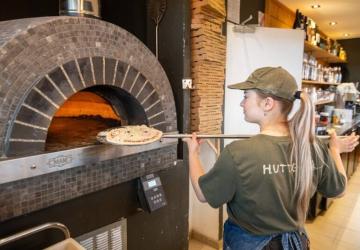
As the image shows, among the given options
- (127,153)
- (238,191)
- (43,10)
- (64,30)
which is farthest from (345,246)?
(43,10)

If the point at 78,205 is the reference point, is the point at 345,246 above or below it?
below

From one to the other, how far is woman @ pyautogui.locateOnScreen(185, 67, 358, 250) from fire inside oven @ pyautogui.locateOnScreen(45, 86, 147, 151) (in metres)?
0.57

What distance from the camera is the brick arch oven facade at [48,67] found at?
93cm

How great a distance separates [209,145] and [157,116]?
0.83 metres

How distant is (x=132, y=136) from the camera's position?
3.98 feet

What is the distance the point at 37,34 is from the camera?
0.98 meters

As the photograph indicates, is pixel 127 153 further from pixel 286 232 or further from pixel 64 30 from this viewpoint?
pixel 286 232

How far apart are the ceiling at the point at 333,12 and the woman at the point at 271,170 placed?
239cm

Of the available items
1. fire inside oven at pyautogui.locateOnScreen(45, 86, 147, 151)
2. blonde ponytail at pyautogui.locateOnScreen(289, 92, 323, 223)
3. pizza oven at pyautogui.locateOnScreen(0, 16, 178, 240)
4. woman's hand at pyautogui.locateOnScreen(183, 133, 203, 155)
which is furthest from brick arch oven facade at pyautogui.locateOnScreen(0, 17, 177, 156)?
blonde ponytail at pyautogui.locateOnScreen(289, 92, 323, 223)

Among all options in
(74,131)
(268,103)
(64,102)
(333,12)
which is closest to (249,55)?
(268,103)

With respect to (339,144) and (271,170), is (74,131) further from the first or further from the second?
(339,144)

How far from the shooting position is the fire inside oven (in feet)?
4.31

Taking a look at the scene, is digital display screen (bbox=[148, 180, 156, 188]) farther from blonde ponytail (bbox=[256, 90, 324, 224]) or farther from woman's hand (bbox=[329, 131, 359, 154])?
woman's hand (bbox=[329, 131, 359, 154])

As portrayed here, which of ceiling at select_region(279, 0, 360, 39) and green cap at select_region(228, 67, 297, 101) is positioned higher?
ceiling at select_region(279, 0, 360, 39)
